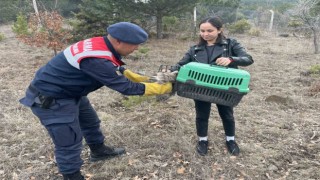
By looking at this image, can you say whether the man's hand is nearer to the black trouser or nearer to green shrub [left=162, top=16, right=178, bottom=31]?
the black trouser

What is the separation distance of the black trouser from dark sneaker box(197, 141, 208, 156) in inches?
3.7

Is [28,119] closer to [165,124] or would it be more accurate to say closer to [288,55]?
[165,124]

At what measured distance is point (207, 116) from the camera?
325cm

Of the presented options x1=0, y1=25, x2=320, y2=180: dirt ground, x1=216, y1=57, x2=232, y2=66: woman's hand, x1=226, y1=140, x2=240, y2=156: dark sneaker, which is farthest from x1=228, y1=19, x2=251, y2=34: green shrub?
x1=216, y1=57, x2=232, y2=66: woman's hand

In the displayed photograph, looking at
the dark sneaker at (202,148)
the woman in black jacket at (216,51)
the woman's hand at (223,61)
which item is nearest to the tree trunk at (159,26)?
the dark sneaker at (202,148)

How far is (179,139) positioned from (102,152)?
Answer: 35.5 inches

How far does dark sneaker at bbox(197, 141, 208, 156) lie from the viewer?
11.1 ft

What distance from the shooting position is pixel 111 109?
4977mm

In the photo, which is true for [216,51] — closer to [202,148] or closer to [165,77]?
[165,77]

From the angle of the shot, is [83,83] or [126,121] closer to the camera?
[83,83]

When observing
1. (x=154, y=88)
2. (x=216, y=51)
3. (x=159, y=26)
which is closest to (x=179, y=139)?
(x=216, y=51)

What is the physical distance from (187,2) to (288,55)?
13.4 ft

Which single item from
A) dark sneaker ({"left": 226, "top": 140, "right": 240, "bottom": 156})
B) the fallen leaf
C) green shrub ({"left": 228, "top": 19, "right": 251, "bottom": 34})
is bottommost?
the fallen leaf

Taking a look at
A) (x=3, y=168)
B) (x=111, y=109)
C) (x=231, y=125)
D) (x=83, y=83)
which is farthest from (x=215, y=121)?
(x=3, y=168)
